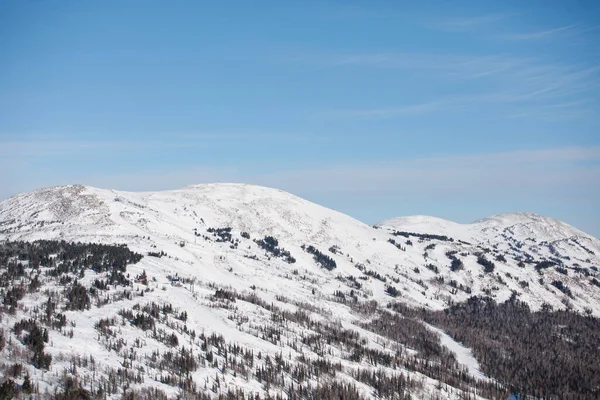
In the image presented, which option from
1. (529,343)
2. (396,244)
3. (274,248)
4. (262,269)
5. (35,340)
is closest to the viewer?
(35,340)

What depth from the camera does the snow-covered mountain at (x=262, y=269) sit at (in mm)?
44156

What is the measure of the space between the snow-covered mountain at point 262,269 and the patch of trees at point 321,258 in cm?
64

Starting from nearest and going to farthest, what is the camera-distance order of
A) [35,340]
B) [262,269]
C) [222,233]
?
1. [35,340]
2. [262,269]
3. [222,233]

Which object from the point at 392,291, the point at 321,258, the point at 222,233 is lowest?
the point at 392,291

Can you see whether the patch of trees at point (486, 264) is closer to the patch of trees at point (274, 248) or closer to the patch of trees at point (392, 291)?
the patch of trees at point (392, 291)

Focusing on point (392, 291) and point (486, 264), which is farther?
point (486, 264)

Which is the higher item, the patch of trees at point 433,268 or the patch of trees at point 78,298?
the patch of trees at point 433,268

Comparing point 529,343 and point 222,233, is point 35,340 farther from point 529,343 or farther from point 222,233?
point 529,343

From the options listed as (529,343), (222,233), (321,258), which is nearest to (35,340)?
(222,233)

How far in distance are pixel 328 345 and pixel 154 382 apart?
28.8 metres

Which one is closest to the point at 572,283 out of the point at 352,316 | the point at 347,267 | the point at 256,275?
the point at 347,267

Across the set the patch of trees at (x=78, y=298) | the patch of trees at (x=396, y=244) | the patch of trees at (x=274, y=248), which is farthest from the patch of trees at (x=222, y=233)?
the patch of trees at (x=78, y=298)

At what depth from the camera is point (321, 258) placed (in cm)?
12862

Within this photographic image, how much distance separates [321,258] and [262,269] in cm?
3216
